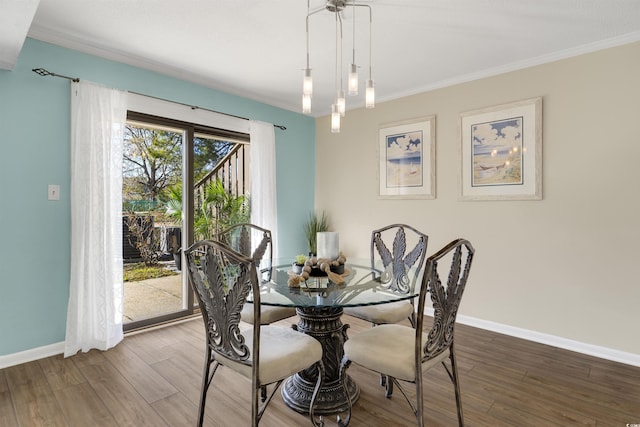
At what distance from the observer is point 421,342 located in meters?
Result: 1.56

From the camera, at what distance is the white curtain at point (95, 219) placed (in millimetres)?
2666

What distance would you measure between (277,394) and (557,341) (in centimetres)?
245

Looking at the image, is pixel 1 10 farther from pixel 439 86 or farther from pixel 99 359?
pixel 439 86

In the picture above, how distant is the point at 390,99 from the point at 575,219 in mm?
2243

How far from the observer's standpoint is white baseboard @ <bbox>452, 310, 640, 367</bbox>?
2623 millimetres

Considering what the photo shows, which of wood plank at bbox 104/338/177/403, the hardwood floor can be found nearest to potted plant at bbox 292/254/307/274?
the hardwood floor

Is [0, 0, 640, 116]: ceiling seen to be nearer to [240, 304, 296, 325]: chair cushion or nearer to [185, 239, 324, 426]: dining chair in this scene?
[185, 239, 324, 426]: dining chair

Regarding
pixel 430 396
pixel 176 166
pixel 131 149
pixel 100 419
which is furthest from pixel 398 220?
pixel 100 419

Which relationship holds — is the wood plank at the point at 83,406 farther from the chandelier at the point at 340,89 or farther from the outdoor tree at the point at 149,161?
the chandelier at the point at 340,89

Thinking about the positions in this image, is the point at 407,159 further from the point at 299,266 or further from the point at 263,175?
the point at 299,266

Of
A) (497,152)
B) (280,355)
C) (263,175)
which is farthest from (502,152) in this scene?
(280,355)

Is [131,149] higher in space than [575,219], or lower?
higher

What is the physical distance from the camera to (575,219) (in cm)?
284

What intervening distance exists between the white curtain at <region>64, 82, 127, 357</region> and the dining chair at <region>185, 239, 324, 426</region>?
157 cm
